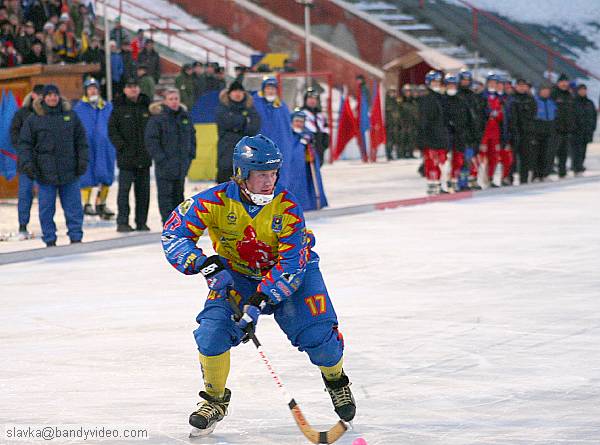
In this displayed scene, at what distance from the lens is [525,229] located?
14.9 meters

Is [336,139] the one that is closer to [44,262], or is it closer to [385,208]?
[385,208]

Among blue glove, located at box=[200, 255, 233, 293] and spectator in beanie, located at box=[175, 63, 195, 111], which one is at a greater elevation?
spectator in beanie, located at box=[175, 63, 195, 111]

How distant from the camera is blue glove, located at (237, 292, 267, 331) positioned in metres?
5.78

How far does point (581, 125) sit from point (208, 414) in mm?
18007

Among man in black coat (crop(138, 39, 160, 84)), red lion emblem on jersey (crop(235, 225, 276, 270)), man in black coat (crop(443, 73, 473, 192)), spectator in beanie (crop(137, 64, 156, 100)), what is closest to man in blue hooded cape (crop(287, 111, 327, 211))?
man in black coat (crop(443, 73, 473, 192))

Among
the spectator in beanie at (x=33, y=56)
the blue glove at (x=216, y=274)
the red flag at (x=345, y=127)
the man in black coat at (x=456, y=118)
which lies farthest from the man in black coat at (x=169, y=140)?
the red flag at (x=345, y=127)

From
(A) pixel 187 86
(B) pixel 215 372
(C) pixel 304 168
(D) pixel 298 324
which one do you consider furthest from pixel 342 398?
(A) pixel 187 86

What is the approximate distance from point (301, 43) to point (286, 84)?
194 inches

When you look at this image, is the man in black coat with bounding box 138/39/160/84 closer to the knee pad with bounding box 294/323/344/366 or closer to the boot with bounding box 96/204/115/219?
the boot with bounding box 96/204/115/219

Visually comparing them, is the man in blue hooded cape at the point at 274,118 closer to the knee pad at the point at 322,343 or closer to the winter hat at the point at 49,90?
the winter hat at the point at 49,90

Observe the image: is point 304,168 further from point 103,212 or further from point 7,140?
point 7,140

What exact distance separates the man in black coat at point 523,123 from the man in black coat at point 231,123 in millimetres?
6096

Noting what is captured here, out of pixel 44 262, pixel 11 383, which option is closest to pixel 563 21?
pixel 44 262

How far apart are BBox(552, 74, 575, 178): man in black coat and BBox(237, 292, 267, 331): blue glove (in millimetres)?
17123
